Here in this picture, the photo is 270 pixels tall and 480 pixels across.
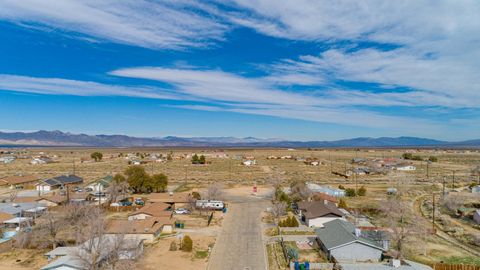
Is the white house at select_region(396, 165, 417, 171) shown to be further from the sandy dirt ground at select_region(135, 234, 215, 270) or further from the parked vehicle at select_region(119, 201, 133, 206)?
the sandy dirt ground at select_region(135, 234, 215, 270)

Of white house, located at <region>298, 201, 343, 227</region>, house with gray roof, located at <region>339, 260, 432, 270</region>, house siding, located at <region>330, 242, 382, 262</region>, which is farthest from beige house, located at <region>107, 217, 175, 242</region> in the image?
house with gray roof, located at <region>339, 260, 432, 270</region>

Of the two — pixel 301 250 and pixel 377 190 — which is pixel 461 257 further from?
pixel 377 190

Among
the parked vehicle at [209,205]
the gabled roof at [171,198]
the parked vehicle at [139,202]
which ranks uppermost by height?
the gabled roof at [171,198]

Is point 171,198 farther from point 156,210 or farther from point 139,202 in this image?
point 156,210

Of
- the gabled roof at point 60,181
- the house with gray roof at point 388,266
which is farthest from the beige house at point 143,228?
the gabled roof at point 60,181

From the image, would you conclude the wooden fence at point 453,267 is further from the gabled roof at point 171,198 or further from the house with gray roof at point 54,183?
the house with gray roof at point 54,183

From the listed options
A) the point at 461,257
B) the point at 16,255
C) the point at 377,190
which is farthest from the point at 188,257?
the point at 377,190
